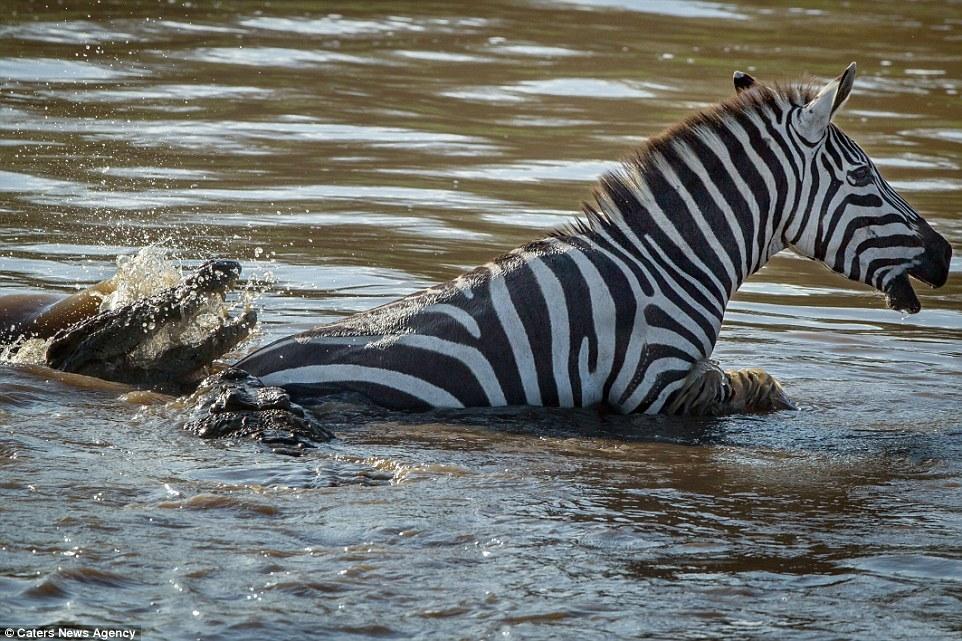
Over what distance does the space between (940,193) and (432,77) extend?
699 centimetres

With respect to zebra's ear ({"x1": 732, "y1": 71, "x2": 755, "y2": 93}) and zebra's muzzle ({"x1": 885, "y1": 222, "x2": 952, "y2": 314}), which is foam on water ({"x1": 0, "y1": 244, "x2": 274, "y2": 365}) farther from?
zebra's muzzle ({"x1": 885, "y1": 222, "x2": 952, "y2": 314})

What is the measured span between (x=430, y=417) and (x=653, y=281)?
4.19 ft

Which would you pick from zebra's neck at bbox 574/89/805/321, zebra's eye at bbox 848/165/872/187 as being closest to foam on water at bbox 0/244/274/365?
zebra's neck at bbox 574/89/805/321

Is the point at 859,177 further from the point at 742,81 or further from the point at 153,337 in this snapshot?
the point at 153,337

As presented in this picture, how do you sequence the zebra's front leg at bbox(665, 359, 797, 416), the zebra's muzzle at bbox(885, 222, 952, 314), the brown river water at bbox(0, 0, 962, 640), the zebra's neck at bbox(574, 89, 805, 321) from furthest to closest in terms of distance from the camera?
the zebra's muzzle at bbox(885, 222, 952, 314), the zebra's neck at bbox(574, 89, 805, 321), the zebra's front leg at bbox(665, 359, 797, 416), the brown river water at bbox(0, 0, 962, 640)

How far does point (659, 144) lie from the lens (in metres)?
7.14

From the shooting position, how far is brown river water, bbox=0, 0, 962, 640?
14.5 feet

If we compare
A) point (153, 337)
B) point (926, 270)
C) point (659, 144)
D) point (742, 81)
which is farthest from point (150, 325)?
point (926, 270)

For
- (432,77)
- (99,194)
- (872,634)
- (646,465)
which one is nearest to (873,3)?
(432,77)

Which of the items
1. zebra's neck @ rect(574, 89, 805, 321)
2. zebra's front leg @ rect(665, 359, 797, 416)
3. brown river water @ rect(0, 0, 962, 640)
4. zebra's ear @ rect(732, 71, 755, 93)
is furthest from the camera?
zebra's ear @ rect(732, 71, 755, 93)

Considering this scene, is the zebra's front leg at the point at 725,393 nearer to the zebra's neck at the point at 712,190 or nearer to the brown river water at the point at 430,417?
the brown river water at the point at 430,417

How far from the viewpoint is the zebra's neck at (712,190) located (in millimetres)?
7098

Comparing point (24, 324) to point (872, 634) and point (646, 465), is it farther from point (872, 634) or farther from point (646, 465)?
point (872, 634)

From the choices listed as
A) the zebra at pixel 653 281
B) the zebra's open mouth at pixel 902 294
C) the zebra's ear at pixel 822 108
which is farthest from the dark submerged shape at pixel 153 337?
the zebra's open mouth at pixel 902 294
